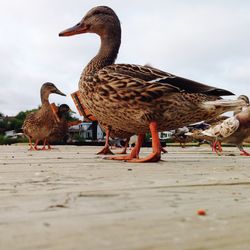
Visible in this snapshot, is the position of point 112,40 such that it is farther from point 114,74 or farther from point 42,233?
point 42,233

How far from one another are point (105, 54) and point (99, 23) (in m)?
0.44

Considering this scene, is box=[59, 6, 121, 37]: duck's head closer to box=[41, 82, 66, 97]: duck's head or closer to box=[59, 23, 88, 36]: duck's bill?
box=[59, 23, 88, 36]: duck's bill

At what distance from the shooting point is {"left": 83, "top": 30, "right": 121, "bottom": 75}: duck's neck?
13.6ft

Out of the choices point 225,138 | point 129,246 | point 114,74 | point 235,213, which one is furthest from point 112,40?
point 129,246

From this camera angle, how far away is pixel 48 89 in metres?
10.1

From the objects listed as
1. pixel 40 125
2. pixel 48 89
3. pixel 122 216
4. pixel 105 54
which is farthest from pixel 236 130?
pixel 122 216

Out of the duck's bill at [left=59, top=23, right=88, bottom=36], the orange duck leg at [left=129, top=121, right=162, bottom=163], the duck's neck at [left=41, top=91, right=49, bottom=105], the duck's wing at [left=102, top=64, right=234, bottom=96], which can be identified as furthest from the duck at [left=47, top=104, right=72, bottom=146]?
the orange duck leg at [left=129, top=121, right=162, bottom=163]

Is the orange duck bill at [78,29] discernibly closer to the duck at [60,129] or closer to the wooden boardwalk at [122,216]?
the wooden boardwalk at [122,216]

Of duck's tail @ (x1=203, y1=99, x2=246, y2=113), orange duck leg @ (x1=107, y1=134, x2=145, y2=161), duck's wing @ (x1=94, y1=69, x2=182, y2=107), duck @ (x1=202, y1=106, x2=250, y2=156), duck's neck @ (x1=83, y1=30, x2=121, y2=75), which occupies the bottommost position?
orange duck leg @ (x1=107, y1=134, x2=145, y2=161)

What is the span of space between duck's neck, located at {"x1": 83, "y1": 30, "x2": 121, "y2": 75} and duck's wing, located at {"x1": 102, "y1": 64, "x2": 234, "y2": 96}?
16.8 inches

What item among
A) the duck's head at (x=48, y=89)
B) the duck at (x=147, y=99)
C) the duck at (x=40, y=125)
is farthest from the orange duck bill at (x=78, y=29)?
the duck's head at (x=48, y=89)

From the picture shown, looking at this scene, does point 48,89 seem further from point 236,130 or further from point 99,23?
point 99,23

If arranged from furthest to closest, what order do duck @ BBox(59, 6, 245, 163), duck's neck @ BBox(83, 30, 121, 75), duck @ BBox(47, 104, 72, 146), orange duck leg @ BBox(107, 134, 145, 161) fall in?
duck @ BBox(47, 104, 72, 146) < duck's neck @ BBox(83, 30, 121, 75) < orange duck leg @ BBox(107, 134, 145, 161) < duck @ BBox(59, 6, 245, 163)

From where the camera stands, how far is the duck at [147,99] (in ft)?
11.7
